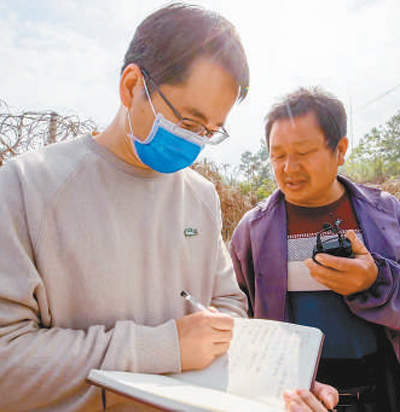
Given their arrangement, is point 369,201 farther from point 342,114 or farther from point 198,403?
point 198,403

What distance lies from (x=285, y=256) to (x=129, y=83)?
119 cm

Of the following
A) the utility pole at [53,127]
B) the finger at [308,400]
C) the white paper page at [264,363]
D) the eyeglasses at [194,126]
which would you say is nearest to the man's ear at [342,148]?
the eyeglasses at [194,126]

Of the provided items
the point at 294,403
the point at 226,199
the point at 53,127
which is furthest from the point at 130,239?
the point at 226,199

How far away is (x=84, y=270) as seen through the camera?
105 cm

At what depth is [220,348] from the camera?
3.38 feet

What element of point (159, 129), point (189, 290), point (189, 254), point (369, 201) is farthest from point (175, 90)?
point (369, 201)

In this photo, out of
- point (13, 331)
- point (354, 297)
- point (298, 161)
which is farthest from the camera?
point (298, 161)

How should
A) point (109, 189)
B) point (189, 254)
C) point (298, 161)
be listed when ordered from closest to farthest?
point (109, 189) → point (189, 254) → point (298, 161)

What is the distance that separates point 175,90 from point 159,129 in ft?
0.48

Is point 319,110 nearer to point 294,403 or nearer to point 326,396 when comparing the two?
point 326,396

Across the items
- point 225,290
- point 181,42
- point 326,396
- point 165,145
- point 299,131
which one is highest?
point 181,42

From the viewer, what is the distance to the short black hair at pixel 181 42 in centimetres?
117

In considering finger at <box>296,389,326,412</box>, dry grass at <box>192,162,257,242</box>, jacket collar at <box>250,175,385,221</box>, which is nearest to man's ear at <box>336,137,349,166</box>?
jacket collar at <box>250,175,385,221</box>

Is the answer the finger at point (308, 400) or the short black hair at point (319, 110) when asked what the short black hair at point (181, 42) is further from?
the finger at point (308, 400)
